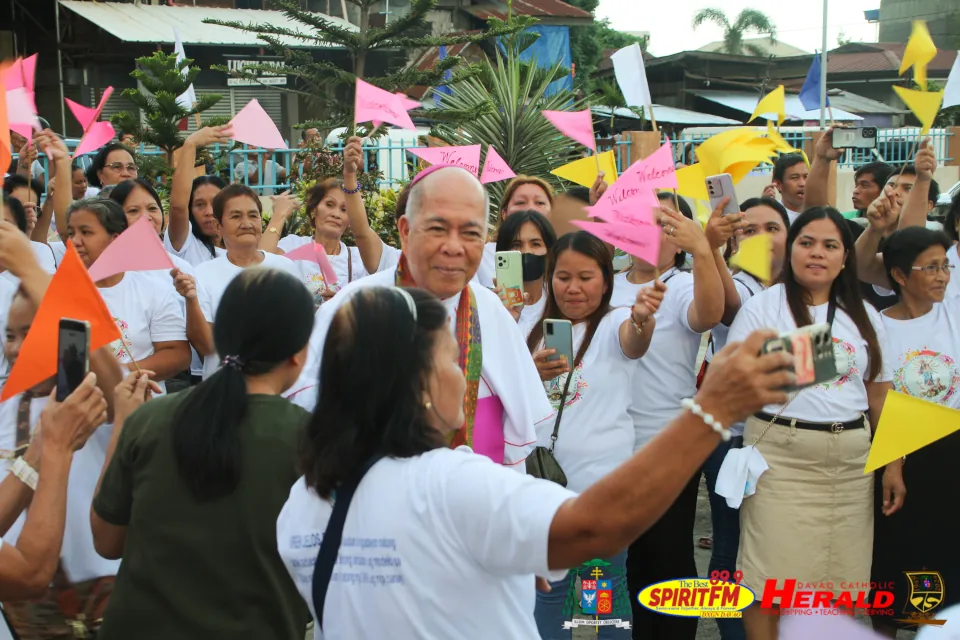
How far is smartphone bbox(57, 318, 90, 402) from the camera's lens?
254cm

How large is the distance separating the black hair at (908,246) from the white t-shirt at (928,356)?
0.24m

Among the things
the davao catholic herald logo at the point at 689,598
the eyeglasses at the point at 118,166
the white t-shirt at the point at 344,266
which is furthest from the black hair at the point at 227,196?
the davao catholic herald logo at the point at 689,598

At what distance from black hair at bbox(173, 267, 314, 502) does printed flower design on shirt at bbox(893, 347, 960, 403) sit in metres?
2.69

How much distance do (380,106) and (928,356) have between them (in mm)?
3459

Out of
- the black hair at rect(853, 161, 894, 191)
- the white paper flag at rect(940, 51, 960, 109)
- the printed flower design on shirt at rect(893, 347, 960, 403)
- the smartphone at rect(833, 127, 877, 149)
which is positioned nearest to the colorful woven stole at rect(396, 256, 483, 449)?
the printed flower design on shirt at rect(893, 347, 960, 403)

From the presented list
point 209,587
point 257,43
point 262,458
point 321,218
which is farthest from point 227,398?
point 257,43

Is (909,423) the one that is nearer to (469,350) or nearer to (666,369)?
(666,369)

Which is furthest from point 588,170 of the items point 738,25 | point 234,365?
point 738,25

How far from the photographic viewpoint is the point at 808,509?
368 cm

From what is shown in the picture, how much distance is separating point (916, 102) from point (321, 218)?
3.04m

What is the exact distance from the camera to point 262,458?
218 cm

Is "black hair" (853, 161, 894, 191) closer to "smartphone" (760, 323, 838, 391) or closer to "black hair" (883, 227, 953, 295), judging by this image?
"black hair" (883, 227, 953, 295)

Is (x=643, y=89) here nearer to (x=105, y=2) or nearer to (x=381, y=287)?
(x=381, y=287)

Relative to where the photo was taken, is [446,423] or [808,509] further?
[808,509]
